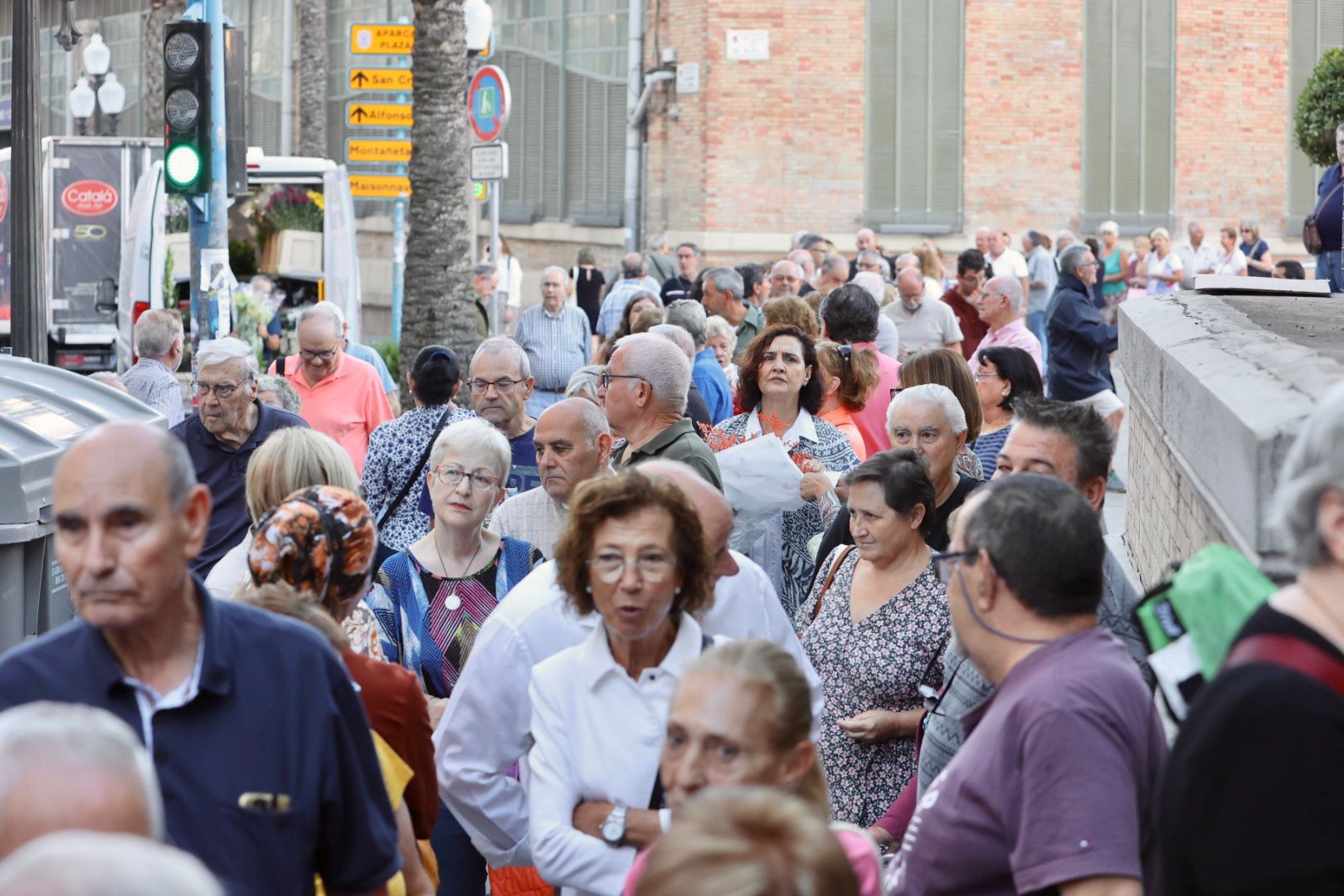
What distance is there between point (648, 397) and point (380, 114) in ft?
40.0

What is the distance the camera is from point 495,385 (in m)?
8.67

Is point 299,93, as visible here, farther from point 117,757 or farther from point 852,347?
A: point 117,757

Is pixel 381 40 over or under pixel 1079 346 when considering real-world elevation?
over

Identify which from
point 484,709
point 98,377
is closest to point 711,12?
point 98,377

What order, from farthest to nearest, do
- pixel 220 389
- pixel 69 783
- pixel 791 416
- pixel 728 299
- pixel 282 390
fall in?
pixel 728 299 → pixel 282 390 → pixel 791 416 → pixel 220 389 → pixel 69 783

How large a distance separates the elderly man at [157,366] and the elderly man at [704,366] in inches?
117

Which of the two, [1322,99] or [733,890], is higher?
[1322,99]

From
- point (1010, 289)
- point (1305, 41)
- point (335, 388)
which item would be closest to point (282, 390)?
point (335, 388)

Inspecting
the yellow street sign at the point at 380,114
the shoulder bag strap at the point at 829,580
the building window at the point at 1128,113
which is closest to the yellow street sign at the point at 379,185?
the yellow street sign at the point at 380,114

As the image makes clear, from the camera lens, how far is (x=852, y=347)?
942 cm

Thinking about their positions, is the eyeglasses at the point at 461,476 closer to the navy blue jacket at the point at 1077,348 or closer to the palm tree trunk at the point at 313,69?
the navy blue jacket at the point at 1077,348

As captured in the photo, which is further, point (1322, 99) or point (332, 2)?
point (332, 2)

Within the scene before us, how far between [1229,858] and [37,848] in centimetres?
157

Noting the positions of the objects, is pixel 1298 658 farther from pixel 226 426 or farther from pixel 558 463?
pixel 226 426
